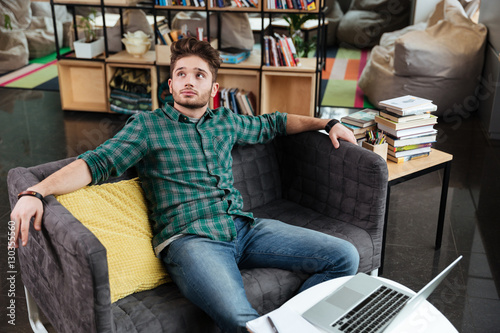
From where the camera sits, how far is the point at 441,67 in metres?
4.88

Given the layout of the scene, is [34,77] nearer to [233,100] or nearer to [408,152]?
[233,100]

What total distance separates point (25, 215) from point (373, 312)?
104cm

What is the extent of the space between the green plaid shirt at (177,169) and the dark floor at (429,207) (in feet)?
2.62

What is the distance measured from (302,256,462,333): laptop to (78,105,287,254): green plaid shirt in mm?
507

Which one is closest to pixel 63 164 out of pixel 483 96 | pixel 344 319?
pixel 344 319

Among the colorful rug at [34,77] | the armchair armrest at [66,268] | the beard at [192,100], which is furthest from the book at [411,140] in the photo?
the colorful rug at [34,77]

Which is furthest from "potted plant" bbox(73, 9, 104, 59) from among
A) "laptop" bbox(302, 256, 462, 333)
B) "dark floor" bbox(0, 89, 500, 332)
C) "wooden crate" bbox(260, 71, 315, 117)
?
"laptop" bbox(302, 256, 462, 333)

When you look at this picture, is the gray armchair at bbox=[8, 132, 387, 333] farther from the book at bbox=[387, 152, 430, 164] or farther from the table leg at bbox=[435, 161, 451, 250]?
the table leg at bbox=[435, 161, 451, 250]

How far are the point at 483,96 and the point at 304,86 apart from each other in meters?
1.55

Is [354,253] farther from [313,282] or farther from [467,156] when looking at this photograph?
[467,156]

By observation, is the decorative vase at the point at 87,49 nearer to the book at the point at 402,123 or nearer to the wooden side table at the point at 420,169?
the book at the point at 402,123

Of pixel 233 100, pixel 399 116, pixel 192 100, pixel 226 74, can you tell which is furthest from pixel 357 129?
pixel 226 74

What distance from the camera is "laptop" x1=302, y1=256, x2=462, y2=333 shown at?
151 centimetres

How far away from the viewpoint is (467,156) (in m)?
4.13
